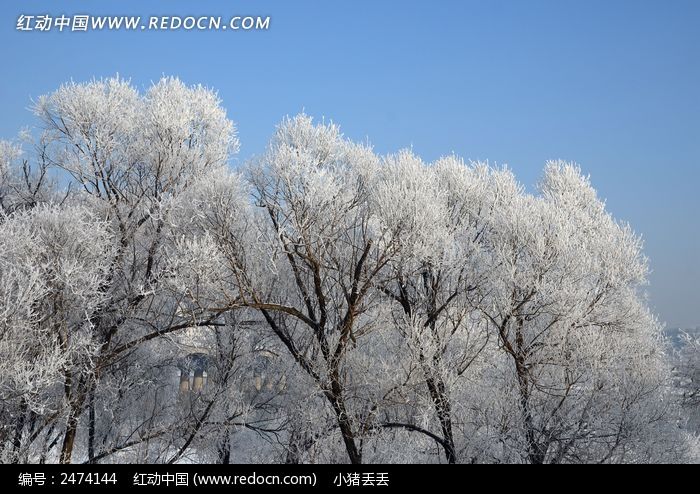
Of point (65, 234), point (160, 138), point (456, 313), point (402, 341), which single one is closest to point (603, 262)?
point (456, 313)

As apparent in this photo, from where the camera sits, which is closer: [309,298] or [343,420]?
[343,420]

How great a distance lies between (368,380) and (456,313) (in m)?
3.37

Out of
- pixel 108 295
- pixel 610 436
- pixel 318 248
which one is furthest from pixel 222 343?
pixel 610 436

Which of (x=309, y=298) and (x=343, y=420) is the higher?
(x=309, y=298)

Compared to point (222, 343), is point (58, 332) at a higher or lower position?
lower

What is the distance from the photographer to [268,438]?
20750 mm
